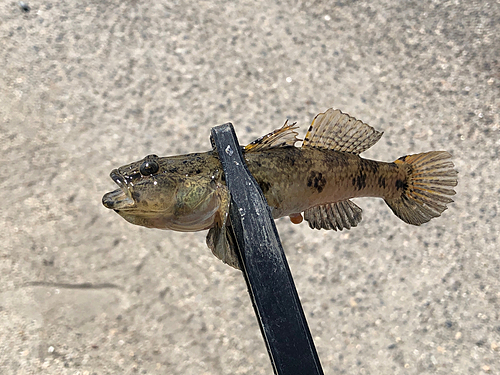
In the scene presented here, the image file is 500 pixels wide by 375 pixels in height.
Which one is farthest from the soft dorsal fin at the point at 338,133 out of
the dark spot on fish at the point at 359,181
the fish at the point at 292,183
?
the dark spot on fish at the point at 359,181

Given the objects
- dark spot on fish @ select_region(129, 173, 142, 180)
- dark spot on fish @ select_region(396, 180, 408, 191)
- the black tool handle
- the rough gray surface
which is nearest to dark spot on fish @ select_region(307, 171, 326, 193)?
the black tool handle

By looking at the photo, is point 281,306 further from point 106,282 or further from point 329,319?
point 106,282

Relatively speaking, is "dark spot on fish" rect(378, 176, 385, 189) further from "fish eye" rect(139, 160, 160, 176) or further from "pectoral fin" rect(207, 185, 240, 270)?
"fish eye" rect(139, 160, 160, 176)

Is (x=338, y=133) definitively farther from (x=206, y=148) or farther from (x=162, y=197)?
(x=206, y=148)

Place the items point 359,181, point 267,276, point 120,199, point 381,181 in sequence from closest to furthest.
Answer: point 267,276, point 120,199, point 359,181, point 381,181

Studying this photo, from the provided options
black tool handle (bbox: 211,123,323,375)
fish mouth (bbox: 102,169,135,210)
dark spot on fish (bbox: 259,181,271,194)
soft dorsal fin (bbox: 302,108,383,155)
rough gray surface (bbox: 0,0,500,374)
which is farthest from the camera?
rough gray surface (bbox: 0,0,500,374)

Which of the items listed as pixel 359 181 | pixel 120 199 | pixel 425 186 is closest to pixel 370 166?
pixel 359 181
